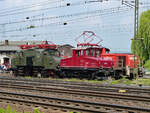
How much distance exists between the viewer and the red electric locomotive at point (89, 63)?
21.4 m

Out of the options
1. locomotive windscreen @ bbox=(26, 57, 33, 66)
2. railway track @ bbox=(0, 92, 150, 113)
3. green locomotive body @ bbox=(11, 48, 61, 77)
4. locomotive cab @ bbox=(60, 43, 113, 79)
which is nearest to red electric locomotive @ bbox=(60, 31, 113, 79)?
locomotive cab @ bbox=(60, 43, 113, 79)

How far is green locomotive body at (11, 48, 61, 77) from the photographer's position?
969 inches

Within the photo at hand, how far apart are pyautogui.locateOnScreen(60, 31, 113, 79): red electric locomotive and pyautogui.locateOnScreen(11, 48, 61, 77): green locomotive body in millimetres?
2352

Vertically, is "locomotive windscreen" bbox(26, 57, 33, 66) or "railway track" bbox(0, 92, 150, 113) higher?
"locomotive windscreen" bbox(26, 57, 33, 66)

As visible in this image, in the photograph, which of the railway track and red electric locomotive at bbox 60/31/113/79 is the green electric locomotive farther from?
the railway track

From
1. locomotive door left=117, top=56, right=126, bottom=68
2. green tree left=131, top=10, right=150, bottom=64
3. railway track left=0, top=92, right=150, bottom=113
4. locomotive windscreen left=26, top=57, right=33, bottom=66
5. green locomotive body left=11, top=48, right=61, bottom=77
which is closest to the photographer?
railway track left=0, top=92, right=150, bottom=113

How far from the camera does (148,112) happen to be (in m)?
8.20

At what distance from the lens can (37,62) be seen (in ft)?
83.9

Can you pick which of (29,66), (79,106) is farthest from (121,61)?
(79,106)

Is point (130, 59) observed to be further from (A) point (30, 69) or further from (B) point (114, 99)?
(B) point (114, 99)

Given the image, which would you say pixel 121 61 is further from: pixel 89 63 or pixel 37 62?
pixel 37 62

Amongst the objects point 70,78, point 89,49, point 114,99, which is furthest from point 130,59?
point 114,99

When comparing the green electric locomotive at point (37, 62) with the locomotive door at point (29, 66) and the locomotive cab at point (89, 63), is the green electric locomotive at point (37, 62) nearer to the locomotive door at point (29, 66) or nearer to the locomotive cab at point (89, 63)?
the locomotive door at point (29, 66)

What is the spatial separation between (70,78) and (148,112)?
15583mm
